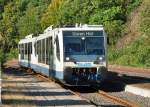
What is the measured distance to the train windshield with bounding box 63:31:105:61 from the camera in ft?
91.5

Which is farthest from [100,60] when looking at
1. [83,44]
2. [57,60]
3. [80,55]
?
[57,60]

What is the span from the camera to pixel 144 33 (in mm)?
69750

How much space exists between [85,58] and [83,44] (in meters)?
0.92

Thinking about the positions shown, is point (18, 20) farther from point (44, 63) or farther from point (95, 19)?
point (44, 63)

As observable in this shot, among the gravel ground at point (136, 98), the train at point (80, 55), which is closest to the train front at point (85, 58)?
the train at point (80, 55)

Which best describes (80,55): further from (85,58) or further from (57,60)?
(57,60)

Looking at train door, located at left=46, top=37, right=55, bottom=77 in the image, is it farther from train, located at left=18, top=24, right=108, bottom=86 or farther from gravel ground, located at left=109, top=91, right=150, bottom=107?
gravel ground, located at left=109, top=91, right=150, bottom=107

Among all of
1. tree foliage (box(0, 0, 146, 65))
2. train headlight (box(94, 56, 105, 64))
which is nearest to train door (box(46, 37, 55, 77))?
train headlight (box(94, 56, 105, 64))

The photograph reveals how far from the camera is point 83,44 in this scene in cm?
2828

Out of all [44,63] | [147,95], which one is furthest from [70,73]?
[44,63]

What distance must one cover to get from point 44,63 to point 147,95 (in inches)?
474

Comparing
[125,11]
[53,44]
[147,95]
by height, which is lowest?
[147,95]

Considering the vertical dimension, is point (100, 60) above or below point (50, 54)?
below

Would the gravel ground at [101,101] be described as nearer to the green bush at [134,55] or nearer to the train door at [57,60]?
the train door at [57,60]
